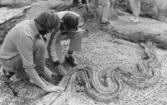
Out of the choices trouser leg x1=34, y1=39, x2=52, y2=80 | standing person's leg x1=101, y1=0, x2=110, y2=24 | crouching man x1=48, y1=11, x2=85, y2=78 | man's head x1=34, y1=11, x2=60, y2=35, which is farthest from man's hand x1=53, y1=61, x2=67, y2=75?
standing person's leg x1=101, y1=0, x2=110, y2=24

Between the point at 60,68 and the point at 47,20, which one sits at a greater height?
the point at 47,20

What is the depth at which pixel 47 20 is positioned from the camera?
245 centimetres

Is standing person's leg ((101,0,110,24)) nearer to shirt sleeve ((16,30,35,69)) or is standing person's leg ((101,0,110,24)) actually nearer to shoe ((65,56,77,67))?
shoe ((65,56,77,67))

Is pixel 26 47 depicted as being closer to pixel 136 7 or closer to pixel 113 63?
pixel 113 63

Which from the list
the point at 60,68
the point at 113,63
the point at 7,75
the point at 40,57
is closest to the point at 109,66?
the point at 113,63

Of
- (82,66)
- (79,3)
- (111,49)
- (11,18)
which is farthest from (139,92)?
(79,3)

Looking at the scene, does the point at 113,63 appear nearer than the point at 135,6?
Yes

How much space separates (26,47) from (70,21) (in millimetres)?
688

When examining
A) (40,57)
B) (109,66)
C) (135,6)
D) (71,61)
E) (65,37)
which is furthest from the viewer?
(135,6)

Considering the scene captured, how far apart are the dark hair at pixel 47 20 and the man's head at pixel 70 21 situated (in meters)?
0.40

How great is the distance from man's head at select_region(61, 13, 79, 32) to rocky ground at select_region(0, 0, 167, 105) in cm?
87

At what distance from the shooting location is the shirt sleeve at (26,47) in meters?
2.46

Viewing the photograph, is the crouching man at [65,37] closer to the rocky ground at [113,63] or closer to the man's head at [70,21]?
the man's head at [70,21]

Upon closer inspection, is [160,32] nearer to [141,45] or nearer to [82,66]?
[141,45]
